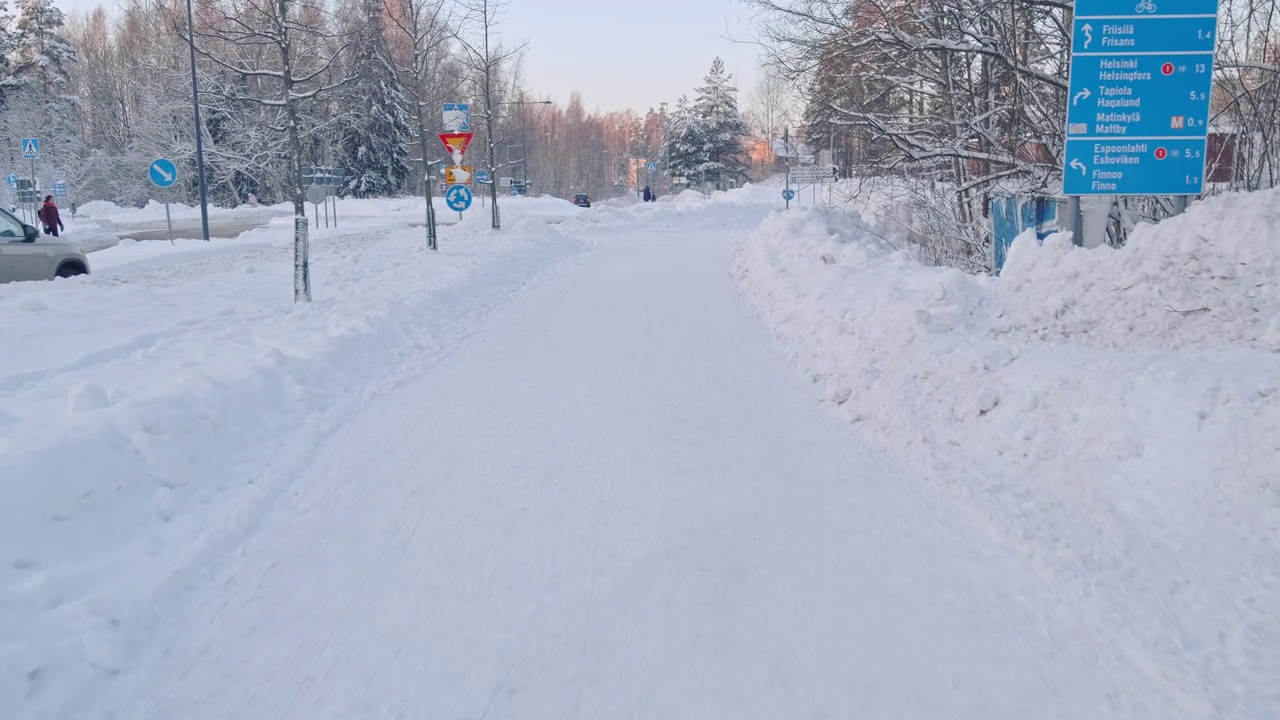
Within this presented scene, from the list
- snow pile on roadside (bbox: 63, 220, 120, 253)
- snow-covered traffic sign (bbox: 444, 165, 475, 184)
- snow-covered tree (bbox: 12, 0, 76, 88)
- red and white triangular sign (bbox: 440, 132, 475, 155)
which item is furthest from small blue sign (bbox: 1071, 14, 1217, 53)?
snow-covered tree (bbox: 12, 0, 76, 88)

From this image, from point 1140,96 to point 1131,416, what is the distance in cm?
355

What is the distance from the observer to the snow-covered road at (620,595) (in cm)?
338

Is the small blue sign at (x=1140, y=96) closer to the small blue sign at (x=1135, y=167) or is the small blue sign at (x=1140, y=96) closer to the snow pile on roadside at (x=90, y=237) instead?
the small blue sign at (x=1135, y=167)

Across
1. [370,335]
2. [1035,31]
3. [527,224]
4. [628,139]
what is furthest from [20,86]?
[628,139]

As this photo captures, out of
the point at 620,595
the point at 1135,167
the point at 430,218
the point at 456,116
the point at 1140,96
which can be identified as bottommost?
the point at 620,595

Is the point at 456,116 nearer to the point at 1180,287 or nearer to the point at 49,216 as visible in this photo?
the point at 49,216

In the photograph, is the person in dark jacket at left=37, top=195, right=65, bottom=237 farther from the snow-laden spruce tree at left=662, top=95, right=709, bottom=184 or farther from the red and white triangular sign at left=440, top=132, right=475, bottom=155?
the snow-laden spruce tree at left=662, top=95, right=709, bottom=184

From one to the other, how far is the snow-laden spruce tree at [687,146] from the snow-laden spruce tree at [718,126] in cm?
23

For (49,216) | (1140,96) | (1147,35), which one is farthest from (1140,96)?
(49,216)

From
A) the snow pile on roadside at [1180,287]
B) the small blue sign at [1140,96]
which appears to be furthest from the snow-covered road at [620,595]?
the small blue sign at [1140,96]

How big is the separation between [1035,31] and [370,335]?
8.62m

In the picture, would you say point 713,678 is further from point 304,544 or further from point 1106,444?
point 1106,444

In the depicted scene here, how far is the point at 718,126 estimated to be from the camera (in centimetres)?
6769

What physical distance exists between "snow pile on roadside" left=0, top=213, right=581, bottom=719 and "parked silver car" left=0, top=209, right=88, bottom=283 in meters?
0.93
